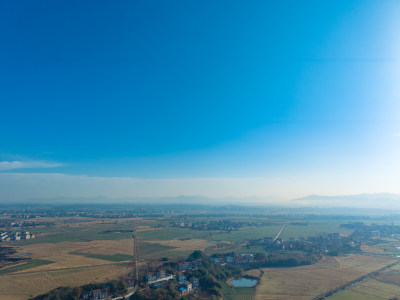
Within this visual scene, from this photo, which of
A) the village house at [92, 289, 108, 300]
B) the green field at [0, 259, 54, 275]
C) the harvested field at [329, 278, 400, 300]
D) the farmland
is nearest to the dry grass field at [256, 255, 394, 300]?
the farmland

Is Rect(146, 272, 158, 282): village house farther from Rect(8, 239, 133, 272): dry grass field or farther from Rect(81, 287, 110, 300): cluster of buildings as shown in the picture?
Rect(8, 239, 133, 272): dry grass field

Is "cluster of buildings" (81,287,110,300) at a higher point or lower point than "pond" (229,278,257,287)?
higher

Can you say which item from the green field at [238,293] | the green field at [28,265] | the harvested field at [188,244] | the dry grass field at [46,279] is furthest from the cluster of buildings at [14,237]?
the green field at [238,293]

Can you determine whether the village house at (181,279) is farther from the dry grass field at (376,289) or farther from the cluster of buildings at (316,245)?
the cluster of buildings at (316,245)

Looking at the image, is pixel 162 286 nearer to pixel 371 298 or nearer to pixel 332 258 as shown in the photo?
pixel 371 298

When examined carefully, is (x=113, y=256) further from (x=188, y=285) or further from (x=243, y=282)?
(x=243, y=282)

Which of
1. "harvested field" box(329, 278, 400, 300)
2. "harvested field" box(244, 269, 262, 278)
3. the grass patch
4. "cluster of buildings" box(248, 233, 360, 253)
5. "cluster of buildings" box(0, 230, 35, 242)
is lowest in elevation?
"cluster of buildings" box(248, 233, 360, 253)
